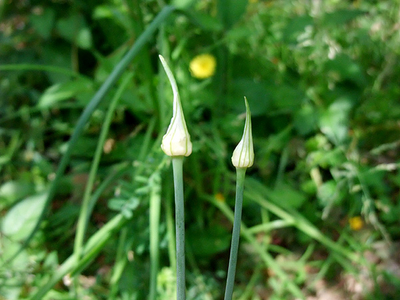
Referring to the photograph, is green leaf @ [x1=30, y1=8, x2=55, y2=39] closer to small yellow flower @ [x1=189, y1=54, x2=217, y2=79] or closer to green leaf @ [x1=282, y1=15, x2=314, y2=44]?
small yellow flower @ [x1=189, y1=54, x2=217, y2=79]

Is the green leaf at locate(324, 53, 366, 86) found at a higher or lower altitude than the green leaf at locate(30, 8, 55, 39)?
lower

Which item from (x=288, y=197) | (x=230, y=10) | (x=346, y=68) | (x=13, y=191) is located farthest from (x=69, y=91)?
(x=346, y=68)

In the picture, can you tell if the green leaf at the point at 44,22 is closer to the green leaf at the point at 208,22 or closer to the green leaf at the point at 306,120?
the green leaf at the point at 208,22

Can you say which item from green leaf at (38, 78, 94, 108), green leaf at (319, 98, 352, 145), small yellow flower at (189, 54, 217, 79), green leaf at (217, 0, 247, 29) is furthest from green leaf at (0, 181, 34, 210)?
green leaf at (319, 98, 352, 145)

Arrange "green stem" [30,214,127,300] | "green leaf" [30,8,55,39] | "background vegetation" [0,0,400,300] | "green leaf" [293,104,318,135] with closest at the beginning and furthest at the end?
"green stem" [30,214,127,300], "background vegetation" [0,0,400,300], "green leaf" [293,104,318,135], "green leaf" [30,8,55,39]

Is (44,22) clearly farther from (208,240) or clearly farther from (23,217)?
(208,240)

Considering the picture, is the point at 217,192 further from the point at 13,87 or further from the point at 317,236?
the point at 13,87

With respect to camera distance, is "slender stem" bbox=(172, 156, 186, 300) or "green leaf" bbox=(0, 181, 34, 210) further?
"green leaf" bbox=(0, 181, 34, 210)

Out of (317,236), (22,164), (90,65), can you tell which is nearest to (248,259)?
(317,236)
